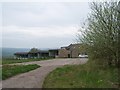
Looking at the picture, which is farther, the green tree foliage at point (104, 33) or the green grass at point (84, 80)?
the green tree foliage at point (104, 33)

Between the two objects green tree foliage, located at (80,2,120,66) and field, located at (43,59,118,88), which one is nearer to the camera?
field, located at (43,59,118,88)

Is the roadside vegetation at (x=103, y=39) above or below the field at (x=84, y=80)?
above

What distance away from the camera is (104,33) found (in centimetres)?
1997

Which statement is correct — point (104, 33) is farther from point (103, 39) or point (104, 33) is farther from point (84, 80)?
point (84, 80)

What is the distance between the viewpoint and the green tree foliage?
1952 centimetres

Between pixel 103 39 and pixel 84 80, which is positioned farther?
pixel 103 39

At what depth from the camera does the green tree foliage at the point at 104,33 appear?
64.0 ft

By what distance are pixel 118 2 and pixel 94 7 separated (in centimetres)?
239

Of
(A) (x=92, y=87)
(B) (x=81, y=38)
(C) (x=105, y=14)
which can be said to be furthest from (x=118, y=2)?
(A) (x=92, y=87)

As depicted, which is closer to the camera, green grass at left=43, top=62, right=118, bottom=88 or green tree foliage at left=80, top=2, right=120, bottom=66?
green grass at left=43, top=62, right=118, bottom=88

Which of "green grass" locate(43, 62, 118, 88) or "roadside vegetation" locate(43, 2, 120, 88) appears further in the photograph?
"roadside vegetation" locate(43, 2, 120, 88)

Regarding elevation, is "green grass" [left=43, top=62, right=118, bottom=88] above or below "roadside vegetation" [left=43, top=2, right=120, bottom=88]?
below

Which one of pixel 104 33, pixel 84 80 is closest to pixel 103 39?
pixel 104 33

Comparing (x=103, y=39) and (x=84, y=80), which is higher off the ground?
(x=103, y=39)
